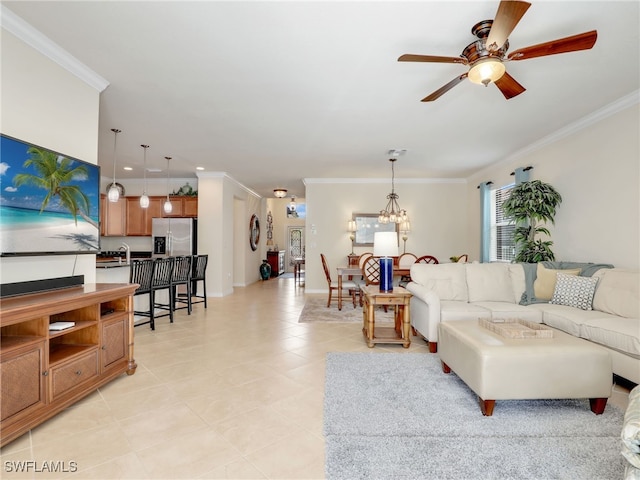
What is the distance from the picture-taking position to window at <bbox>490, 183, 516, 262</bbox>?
5.76 metres

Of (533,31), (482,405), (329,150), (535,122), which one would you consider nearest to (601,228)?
(535,122)

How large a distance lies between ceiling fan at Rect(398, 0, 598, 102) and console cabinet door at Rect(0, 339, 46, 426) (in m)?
2.86

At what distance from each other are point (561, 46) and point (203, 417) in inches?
128

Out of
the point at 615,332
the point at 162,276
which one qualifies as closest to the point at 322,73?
the point at 615,332

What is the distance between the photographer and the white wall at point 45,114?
7.07ft

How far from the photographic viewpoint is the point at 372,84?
298 centimetres

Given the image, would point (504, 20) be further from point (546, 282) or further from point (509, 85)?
point (546, 282)

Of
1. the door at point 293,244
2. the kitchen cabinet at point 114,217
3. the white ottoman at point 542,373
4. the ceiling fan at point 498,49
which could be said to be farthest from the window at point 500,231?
the door at point 293,244

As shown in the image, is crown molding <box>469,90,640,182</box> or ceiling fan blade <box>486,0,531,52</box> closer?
ceiling fan blade <box>486,0,531,52</box>

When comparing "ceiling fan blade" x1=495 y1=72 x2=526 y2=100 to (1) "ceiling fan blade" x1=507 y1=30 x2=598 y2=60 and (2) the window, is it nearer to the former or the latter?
(1) "ceiling fan blade" x1=507 y1=30 x2=598 y2=60

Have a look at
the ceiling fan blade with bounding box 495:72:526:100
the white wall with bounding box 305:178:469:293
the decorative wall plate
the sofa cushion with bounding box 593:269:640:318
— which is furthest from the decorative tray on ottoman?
the decorative wall plate

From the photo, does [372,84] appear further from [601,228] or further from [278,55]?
[601,228]

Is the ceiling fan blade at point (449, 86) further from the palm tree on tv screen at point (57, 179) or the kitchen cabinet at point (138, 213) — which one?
the kitchen cabinet at point (138, 213)

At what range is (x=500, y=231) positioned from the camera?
19.8 feet
